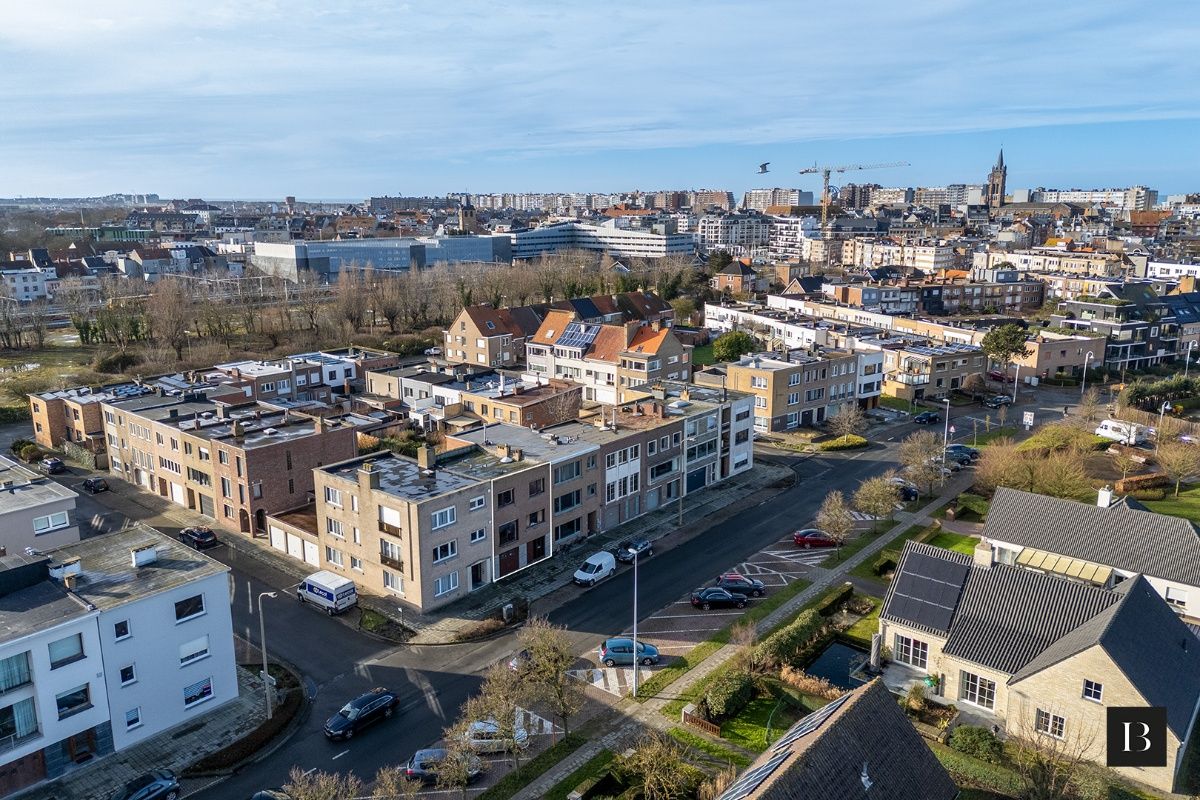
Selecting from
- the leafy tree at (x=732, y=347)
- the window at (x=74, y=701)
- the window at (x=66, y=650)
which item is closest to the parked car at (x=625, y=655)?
the window at (x=74, y=701)

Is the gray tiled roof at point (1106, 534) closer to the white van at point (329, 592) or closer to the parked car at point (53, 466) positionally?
the white van at point (329, 592)

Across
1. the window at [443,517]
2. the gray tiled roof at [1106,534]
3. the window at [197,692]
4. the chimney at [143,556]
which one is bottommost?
the window at [197,692]

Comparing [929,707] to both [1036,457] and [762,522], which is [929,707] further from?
[1036,457]

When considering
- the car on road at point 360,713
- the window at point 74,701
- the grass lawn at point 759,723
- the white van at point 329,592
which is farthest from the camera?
the white van at point 329,592

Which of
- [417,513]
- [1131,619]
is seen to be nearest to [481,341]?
[417,513]

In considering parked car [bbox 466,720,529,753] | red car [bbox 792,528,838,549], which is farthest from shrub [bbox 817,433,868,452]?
parked car [bbox 466,720,529,753]

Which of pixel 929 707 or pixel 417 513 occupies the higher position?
pixel 417 513
